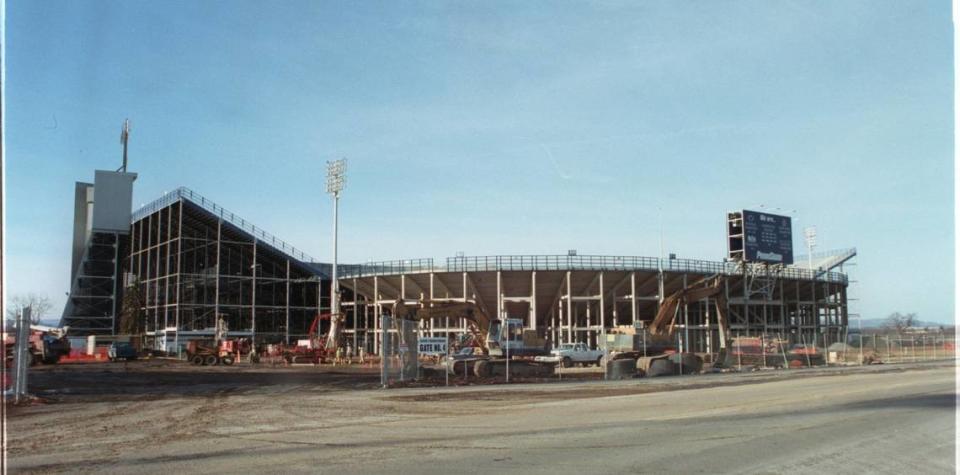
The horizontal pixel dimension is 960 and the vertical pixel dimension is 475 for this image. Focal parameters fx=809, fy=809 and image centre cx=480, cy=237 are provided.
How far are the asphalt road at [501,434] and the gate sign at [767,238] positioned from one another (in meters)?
44.0

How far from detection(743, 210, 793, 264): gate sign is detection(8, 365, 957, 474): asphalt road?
144 ft

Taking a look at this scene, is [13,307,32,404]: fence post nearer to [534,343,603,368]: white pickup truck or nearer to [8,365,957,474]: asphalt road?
[8,365,957,474]: asphalt road

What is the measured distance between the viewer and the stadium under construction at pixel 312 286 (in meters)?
75.4

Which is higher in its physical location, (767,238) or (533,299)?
(767,238)

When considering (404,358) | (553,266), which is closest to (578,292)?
(553,266)

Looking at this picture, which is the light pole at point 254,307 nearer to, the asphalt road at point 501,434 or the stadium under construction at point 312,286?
the stadium under construction at point 312,286

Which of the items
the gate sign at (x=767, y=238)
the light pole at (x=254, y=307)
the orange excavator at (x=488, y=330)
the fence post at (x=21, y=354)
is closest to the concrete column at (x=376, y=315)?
the light pole at (x=254, y=307)

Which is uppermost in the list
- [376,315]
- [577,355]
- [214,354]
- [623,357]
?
[376,315]

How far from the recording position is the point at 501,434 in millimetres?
14617

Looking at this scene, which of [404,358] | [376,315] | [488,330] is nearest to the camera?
[404,358]

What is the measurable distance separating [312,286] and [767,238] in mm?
45283

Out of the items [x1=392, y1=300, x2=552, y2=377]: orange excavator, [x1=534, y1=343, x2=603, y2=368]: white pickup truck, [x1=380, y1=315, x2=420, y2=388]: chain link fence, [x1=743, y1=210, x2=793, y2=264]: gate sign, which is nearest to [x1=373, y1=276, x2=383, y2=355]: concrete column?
[x1=392, y1=300, x2=552, y2=377]: orange excavator

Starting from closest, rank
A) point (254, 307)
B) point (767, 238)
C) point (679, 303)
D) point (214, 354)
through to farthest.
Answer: point (679, 303) < point (214, 354) < point (767, 238) < point (254, 307)

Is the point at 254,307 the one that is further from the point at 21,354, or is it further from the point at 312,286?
the point at 21,354
